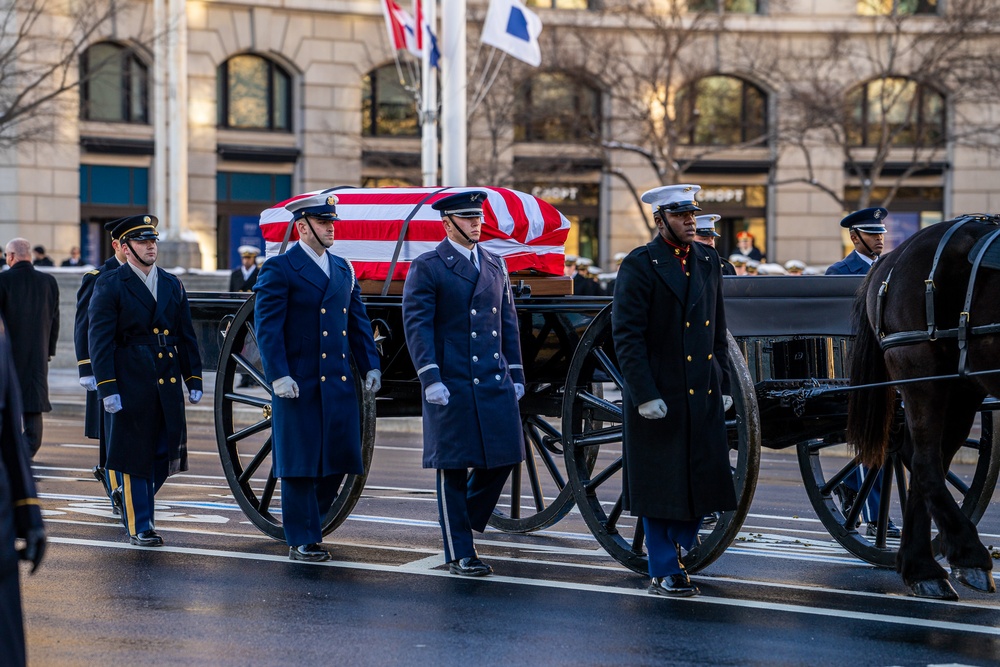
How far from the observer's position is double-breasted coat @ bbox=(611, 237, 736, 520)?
6988 mm

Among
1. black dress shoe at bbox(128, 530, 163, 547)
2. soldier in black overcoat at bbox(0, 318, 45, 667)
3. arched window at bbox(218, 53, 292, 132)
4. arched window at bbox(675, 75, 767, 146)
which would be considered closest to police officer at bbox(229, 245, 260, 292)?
black dress shoe at bbox(128, 530, 163, 547)

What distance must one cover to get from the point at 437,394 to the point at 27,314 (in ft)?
20.7

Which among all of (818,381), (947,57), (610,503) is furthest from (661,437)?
(947,57)

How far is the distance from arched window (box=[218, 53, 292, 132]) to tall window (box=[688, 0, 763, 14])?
29.3ft

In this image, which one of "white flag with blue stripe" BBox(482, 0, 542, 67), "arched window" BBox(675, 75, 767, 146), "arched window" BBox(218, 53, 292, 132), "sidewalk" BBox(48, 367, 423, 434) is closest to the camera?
"sidewalk" BBox(48, 367, 423, 434)

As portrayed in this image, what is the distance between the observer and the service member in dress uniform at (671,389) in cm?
699

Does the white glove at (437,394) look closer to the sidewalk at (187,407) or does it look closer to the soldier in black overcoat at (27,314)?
the soldier in black overcoat at (27,314)

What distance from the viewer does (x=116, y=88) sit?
30594 millimetres

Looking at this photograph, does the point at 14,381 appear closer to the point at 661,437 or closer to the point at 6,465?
the point at 6,465

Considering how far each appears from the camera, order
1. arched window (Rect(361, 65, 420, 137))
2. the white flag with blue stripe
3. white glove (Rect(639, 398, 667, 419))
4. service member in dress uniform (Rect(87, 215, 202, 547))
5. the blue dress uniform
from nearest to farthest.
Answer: white glove (Rect(639, 398, 667, 419)) → service member in dress uniform (Rect(87, 215, 202, 547)) → the blue dress uniform → the white flag with blue stripe → arched window (Rect(361, 65, 420, 137))

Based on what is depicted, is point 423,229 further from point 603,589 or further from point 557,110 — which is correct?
point 557,110

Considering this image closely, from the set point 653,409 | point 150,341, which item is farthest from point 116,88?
point 653,409

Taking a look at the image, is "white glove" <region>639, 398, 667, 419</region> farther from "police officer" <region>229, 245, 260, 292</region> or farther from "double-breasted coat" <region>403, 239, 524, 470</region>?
"police officer" <region>229, 245, 260, 292</region>

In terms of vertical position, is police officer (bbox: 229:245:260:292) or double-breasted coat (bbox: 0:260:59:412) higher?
police officer (bbox: 229:245:260:292)
